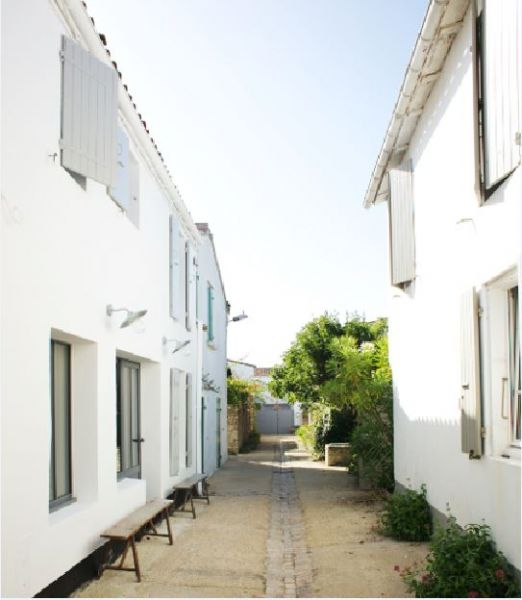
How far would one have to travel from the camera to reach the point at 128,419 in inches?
390

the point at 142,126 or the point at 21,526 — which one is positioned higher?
the point at 142,126

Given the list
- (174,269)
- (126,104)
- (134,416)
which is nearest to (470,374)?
(126,104)

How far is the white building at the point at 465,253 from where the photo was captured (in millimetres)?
5684

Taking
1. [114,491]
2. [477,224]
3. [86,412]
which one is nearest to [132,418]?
[114,491]

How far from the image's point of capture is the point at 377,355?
50.0ft

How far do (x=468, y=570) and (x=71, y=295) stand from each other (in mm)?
4069

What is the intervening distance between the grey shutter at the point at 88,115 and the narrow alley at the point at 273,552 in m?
3.94

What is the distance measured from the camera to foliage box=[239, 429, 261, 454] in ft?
84.9

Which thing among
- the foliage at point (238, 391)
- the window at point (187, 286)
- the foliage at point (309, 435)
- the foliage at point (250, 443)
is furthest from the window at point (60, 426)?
the foliage at point (250, 443)

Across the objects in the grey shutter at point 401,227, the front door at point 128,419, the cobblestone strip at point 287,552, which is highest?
the grey shutter at point 401,227

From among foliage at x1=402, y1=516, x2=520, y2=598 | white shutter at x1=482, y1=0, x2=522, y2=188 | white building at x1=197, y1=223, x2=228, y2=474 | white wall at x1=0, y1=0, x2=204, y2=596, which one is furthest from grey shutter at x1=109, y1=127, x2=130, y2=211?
white building at x1=197, y1=223, x2=228, y2=474

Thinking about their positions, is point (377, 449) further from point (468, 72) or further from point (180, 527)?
point (468, 72)

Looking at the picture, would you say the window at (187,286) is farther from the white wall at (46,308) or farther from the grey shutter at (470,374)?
the grey shutter at (470,374)

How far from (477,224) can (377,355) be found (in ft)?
29.4
